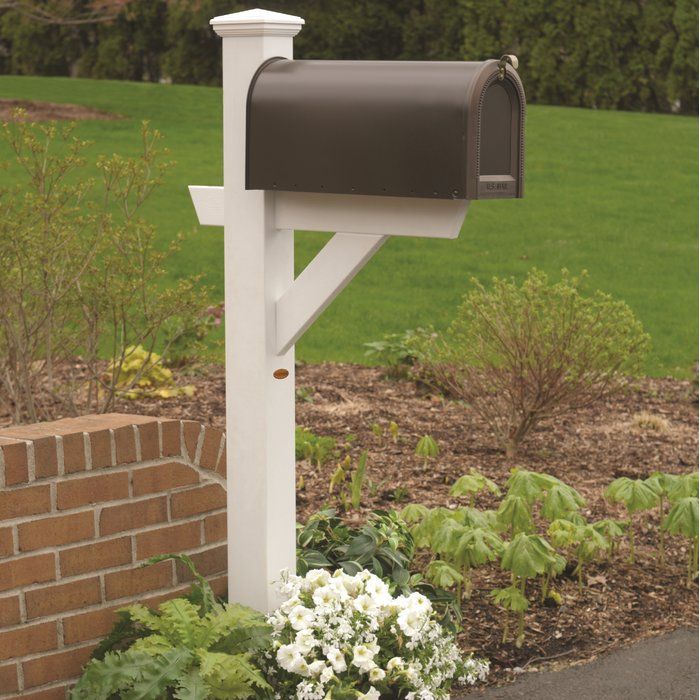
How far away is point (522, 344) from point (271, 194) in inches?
102

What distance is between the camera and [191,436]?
11.7 ft

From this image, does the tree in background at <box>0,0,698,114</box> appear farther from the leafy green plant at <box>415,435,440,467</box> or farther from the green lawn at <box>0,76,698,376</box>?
the leafy green plant at <box>415,435,440,467</box>

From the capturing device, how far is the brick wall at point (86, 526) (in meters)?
3.14

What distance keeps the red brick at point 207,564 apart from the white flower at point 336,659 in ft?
1.97

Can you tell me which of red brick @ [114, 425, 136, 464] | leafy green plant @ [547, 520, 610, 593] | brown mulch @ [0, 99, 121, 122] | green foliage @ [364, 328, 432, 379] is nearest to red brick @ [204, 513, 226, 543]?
red brick @ [114, 425, 136, 464]

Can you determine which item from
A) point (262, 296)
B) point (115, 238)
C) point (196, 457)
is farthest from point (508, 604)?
point (115, 238)

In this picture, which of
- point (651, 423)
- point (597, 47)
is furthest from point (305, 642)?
point (597, 47)

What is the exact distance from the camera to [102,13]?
831 inches

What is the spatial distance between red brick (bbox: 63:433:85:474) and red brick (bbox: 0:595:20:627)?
0.36 meters

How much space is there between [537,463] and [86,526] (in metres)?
2.96

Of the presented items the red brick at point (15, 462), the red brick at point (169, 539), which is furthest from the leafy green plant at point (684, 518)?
the red brick at point (15, 462)

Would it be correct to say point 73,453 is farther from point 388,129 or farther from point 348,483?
point 348,483

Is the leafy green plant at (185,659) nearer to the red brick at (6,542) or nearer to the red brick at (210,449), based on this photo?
the red brick at (6,542)

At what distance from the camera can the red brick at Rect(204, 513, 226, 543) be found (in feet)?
11.9
